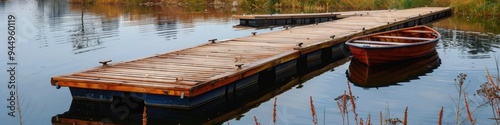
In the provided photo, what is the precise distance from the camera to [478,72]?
14297 millimetres

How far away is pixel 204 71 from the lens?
37.0 feet

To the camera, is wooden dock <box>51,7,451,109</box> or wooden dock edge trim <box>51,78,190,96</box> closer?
wooden dock edge trim <box>51,78,190,96</box>

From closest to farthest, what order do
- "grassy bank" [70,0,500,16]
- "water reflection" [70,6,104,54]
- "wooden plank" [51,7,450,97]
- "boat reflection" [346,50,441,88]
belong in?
"wooden plank" [51,7,450,97], "boat reflection" [346,50,441,88], "water reflection" [70,6,104,54], "grassy bank" [70,0,500,16]

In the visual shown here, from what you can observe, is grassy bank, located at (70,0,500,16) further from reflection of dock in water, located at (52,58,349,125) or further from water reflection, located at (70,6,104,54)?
reflection of dock in water, located at (52,58,349,125)

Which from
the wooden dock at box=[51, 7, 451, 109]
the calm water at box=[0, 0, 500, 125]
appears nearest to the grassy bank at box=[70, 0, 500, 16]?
the calm water at box=[0, 0, 500, 125]

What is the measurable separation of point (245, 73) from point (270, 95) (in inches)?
41.3

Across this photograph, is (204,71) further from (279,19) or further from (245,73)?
(279,19)

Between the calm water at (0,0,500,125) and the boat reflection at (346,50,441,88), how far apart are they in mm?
219

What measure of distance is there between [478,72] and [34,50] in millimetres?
14508

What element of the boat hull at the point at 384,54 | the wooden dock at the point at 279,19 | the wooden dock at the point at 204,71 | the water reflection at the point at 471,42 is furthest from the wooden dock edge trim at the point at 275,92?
the wooden dock at the point at 279,19

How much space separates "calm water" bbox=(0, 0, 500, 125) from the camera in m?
10.4

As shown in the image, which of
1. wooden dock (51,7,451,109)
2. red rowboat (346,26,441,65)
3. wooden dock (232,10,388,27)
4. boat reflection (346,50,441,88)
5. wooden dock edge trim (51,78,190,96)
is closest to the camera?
wooden dock edge trim (51,78,190,96)

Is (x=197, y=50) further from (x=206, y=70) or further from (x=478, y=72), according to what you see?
(x=478, y=72)

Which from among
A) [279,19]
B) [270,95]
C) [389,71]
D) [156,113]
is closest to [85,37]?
[279,19]
